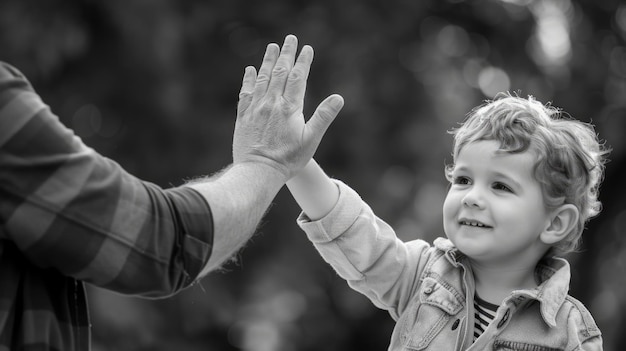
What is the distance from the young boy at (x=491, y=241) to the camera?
80.4 inches

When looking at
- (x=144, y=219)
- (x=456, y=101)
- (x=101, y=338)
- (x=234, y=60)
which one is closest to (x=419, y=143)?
(x=456, y=101)

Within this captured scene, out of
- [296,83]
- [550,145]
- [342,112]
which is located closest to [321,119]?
[296,83]

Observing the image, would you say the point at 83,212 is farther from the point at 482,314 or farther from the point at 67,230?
the point at 482,314

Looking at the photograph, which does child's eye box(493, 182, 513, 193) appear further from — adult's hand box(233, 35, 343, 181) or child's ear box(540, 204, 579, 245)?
adult's hand box(233, 35, 343, 181)

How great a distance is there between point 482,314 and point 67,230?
3.47ft

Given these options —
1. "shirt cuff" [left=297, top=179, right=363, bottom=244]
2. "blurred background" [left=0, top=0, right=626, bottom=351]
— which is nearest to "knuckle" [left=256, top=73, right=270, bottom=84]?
"shirt cuff" [left=297, top=179, right=363, bottom=244]

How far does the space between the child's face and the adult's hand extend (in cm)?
38

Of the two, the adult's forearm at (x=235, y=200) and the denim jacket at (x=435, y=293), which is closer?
the adult's forearm at (x=235, y=200)

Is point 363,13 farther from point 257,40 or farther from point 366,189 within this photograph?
Result: point 366,189

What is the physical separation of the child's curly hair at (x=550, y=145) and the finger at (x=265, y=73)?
1.72ft

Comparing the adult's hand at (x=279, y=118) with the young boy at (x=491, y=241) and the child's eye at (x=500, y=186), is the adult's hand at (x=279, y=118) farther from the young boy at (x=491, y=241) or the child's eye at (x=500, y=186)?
the child's eye at (x=500, y=186)

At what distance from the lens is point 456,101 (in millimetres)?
7652

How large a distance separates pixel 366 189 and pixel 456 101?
124 cm

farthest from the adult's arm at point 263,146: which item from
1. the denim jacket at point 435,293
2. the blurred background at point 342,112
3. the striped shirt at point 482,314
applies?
the blurred background at point 342,112
